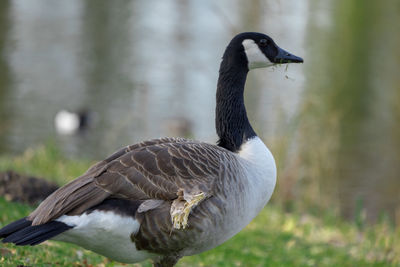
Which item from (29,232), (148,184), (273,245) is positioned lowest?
(273,245)

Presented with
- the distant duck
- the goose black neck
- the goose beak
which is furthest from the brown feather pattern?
the distant duck

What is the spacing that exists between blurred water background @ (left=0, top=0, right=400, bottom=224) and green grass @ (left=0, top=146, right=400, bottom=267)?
0.77m

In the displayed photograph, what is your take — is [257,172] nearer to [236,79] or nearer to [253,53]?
[236,79]

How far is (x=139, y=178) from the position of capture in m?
4.64

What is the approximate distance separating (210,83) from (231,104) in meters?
16.4

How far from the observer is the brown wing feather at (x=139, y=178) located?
4438mm

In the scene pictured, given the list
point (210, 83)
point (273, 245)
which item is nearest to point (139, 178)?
point (273, 245)

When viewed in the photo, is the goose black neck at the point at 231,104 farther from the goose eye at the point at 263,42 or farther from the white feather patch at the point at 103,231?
the white feather patch at the point at 103,231

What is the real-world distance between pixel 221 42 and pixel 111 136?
1098cm

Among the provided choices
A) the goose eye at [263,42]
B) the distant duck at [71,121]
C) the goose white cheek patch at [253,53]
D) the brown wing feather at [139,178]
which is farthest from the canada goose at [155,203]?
the distant duck at [71,121]

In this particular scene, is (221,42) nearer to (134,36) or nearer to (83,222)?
(134,36)

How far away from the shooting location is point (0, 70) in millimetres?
21500

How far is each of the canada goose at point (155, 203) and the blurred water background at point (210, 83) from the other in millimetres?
4880

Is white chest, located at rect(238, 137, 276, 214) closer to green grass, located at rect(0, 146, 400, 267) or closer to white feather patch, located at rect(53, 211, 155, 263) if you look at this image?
white feather patch, located at rect(53, 211, 155, 263)
